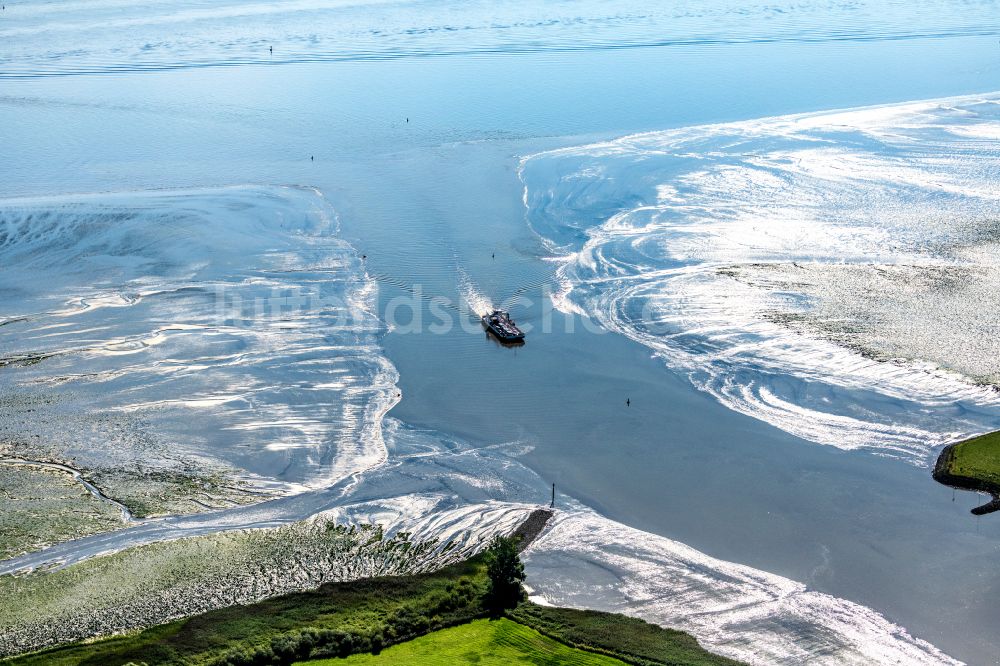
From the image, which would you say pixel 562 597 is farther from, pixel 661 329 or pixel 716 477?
pixel 661 329

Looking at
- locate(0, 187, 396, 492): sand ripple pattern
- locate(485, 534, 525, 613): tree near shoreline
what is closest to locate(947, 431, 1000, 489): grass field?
locate(485, 534, 525, 613): tree near shoreline

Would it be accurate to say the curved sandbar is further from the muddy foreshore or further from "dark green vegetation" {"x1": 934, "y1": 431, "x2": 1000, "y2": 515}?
"dark green vegetation" {"x1": 934, "y1": 431, "x2": 1000, "y2": 515}

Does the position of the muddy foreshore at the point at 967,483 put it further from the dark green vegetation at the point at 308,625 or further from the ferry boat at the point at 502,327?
the ferry boat at the point at 502,327

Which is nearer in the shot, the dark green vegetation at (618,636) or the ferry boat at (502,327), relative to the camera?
the dark green vegetation at (618,636)

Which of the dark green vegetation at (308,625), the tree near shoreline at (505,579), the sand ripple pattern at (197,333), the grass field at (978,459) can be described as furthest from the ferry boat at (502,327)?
the grass field at (978,459)

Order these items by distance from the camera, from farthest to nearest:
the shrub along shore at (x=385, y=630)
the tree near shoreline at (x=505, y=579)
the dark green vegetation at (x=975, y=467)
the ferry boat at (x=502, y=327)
→ the ferry boat at (x=502, y=327)
the dark green vegetation at (x=975, y=467)
the tree near shoreline at (x=505, y=579)
the shrub along shore at (x=385, y=630)

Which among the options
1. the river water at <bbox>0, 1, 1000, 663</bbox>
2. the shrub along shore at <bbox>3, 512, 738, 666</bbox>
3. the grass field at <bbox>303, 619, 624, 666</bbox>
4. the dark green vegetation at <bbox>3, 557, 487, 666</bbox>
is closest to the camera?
the dark green vegetation at <bbox>3, 557, 487, 666</bbox>
